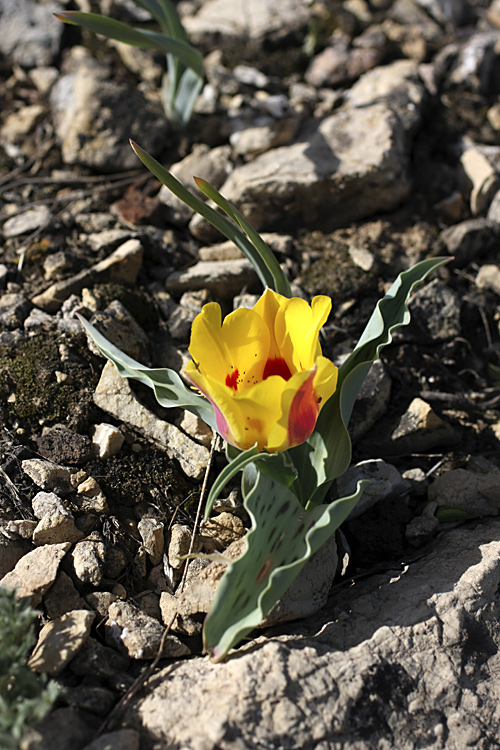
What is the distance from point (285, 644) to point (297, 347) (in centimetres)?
77

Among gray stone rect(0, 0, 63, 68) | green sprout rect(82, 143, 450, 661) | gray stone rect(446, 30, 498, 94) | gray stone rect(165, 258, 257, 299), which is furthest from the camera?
gray stone rect(0, 0, 63, 68)

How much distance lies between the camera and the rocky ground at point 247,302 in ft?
4.82

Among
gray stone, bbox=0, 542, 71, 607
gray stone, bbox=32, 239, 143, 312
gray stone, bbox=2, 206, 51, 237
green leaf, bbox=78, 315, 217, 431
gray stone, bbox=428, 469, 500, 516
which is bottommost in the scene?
gray stone, bbox=428, 469, 500, 516

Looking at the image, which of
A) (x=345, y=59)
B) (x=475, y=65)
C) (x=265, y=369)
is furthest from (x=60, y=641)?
(x=475, y=65)

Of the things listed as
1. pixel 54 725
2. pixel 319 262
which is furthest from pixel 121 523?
pixel 319 262

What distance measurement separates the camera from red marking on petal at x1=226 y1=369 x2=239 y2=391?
1.63 metres

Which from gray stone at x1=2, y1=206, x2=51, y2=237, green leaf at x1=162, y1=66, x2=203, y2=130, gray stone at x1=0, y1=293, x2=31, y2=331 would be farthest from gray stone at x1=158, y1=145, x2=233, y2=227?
gray stone at x1=0, y1=293, x2=31, y2=331

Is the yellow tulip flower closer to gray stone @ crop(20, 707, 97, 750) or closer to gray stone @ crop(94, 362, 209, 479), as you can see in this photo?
gray stone @ crop(94, 362, 209, 479)

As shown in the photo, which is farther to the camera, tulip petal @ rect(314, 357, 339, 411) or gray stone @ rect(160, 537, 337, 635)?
gray stone @ rect(160, 537, 337, 635)

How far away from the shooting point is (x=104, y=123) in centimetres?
306

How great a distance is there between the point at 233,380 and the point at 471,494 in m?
1.01

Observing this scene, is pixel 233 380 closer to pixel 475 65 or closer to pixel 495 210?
pixel 495 210

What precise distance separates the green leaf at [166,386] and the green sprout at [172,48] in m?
1.53

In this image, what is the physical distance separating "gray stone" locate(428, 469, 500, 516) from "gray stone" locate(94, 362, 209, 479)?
844mm
